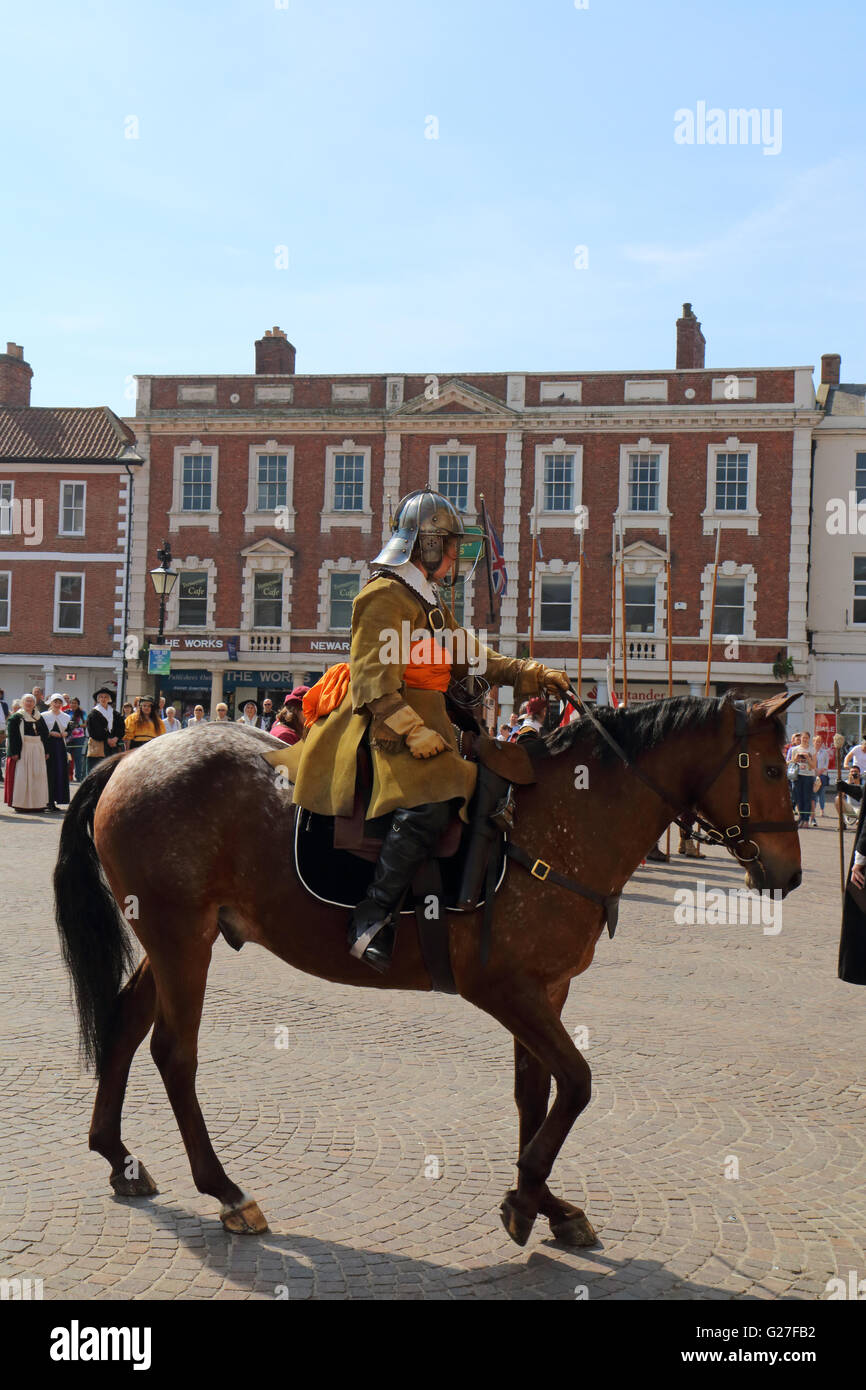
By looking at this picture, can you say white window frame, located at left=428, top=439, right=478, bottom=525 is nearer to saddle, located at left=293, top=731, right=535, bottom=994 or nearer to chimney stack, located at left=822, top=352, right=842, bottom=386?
chimney stack, located at left=822, top=352, right=842, bottom=386

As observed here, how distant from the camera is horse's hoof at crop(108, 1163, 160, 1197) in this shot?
428 cm

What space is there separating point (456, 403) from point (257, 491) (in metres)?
7.16

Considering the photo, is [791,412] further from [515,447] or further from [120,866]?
[120,866]

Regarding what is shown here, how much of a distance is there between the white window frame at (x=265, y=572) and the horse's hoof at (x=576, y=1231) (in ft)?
108

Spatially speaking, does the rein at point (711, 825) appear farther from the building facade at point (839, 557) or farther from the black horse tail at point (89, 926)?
the building facade at point (839, 557)

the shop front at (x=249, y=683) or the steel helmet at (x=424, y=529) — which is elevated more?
the steel helmet at (x=424, y=529)

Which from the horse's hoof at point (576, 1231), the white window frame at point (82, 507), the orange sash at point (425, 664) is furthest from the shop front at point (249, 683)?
the horse's hoof at point (576, 1231)

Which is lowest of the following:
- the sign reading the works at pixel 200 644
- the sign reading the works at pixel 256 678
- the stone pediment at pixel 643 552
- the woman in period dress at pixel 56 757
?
the woman in period dress at pixel 56 757

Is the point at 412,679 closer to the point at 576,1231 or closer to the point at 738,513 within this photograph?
the point at 576,1231

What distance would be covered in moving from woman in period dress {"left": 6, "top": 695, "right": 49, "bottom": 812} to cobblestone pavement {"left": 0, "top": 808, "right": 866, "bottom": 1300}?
10.9 metres

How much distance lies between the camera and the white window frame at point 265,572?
36.5 m

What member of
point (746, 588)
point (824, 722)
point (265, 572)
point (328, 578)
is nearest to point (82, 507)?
point (265, 572)

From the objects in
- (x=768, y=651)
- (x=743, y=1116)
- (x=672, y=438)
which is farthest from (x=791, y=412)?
(x=743, y=1116)

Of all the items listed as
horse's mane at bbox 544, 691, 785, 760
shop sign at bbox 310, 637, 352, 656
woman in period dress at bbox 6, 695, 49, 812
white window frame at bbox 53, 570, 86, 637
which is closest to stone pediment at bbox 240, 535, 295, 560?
shop sign at bbox 310, 637, 352, 656
